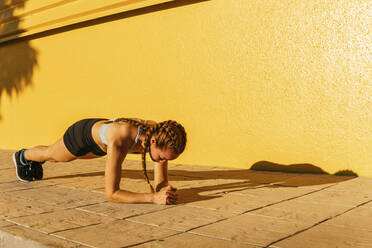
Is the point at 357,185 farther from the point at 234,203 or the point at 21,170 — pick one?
the point at 21,170

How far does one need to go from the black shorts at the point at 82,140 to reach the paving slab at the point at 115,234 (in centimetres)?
108

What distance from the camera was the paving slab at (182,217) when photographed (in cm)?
278

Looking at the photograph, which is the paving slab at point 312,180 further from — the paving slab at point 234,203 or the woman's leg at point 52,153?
the woman's leg at point 52,153

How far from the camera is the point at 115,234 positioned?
259cm

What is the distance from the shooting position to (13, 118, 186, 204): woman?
10.1ft

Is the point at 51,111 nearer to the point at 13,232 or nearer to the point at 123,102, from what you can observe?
the point at 123,102

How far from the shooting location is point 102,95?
6.69 m

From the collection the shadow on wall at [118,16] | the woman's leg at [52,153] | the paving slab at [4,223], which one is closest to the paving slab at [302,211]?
the paving slab at [4,223]

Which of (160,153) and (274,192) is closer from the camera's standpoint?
(160,153)

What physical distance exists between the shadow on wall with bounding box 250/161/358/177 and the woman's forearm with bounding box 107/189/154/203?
2163mm

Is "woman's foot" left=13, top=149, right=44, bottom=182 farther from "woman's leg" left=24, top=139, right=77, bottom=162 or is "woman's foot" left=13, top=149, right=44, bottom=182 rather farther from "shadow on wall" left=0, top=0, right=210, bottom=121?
"shadow on wall" left=0, top=0, right=210, bottom=121

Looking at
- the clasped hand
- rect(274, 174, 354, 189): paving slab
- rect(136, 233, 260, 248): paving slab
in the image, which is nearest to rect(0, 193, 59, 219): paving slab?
the clasped hand

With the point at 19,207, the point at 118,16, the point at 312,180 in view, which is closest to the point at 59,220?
the point at 19,207

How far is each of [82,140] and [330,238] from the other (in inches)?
87.8
